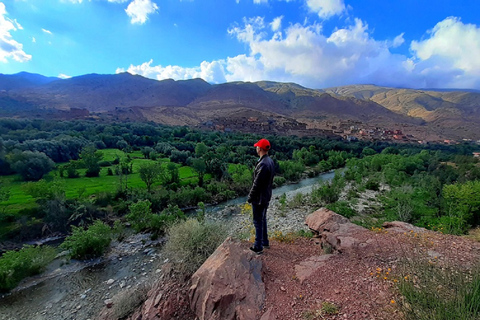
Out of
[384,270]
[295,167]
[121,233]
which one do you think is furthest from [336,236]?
[295,167]

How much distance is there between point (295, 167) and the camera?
43.9 meters

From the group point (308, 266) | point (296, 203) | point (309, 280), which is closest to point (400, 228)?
point (308, 266)

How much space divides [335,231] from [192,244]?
4.72 meters

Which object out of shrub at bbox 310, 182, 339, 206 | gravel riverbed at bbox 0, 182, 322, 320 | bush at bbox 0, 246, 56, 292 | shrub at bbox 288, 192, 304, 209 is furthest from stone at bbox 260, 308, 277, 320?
shrub at bbox 310, 182, 339, 206

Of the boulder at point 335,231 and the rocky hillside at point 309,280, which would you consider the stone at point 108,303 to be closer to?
the rocky hillside at point 309,280

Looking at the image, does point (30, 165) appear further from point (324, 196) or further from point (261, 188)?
point (324, 196)

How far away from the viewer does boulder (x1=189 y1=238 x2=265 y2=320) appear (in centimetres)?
474

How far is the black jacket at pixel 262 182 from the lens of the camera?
5.86 meters

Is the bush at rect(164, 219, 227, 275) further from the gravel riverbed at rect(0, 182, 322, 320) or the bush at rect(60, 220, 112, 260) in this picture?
the bush at rect(60, 220, 112, 260)

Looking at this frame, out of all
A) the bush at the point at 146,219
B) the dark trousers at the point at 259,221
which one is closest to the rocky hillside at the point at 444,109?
the bush at the point at 146,219

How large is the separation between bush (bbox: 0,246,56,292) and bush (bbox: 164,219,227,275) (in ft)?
41.6

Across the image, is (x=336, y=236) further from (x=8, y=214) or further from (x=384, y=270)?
(x=8, y=214)

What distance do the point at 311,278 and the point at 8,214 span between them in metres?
27.5

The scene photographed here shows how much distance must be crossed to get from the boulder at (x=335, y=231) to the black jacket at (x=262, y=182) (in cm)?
277
